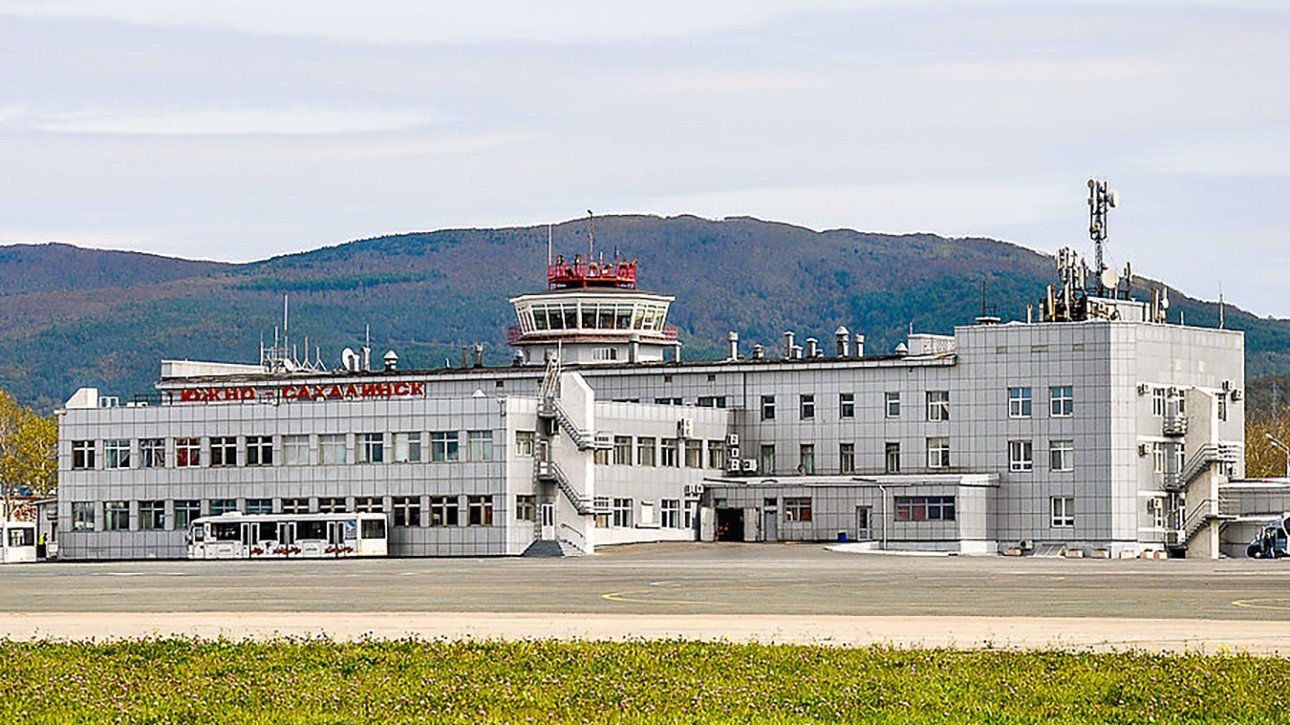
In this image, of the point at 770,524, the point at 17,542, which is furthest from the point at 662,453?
the point at 17,542

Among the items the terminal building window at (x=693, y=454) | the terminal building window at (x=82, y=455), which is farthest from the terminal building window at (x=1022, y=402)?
the terminal building window at (x=82, y=455)

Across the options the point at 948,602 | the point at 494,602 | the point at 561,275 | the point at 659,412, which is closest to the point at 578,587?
the point at 494,602

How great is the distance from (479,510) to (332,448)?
928 cm

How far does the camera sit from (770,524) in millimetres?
130750

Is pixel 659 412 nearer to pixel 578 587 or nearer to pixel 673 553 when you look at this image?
pixel 673 553

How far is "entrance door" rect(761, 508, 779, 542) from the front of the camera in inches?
5133

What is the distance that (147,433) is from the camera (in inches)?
4993

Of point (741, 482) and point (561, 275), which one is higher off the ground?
point (561, 275)

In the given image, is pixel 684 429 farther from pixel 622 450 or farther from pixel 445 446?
pixel 445 446

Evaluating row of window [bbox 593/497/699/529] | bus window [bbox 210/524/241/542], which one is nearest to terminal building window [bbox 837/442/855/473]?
row of window [bbox 593/497/699/529]

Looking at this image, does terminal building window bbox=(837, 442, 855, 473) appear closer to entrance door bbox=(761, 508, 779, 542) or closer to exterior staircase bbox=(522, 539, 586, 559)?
entrance door bbox=(761, 508, 779, 542)

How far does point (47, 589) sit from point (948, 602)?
89.4 feet

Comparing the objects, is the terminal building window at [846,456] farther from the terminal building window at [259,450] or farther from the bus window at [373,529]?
the terminal building window at [259,450]

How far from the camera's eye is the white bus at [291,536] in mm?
115500
